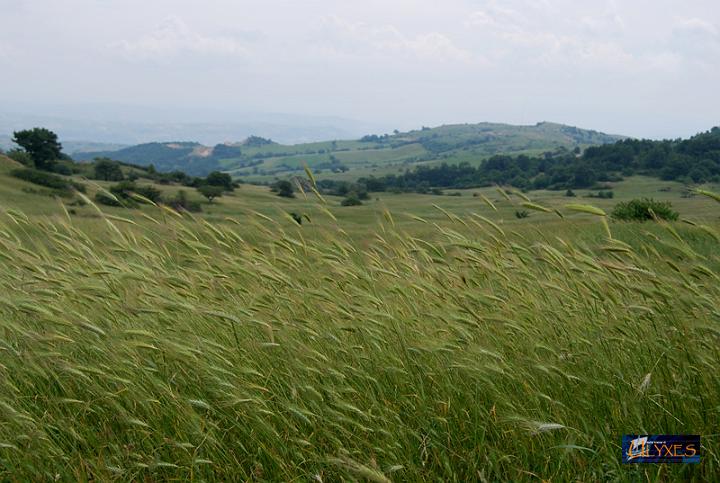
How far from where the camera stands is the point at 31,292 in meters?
3.34

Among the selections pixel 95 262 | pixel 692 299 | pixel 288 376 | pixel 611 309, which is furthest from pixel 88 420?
pixel 692 299

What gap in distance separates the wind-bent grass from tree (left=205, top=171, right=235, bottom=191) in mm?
59263

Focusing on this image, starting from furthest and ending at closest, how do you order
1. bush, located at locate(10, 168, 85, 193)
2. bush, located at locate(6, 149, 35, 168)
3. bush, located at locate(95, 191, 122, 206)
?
1. bush, located at locate(6, 149, 35, 168)
2. bush, located at locate(10, 168, 85, 193)
3. bush, located at locate(95, 191, 122, 206)

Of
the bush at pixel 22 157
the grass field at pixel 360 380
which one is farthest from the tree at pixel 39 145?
the grass field at pixel 360 380

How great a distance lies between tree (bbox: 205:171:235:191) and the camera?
2435 inches

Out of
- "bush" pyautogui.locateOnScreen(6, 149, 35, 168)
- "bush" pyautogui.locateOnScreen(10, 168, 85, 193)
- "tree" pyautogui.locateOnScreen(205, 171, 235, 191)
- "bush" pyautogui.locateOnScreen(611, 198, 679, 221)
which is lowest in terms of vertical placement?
"tree" pyautogui.locateOnScreen(205, 171, 235, 191)

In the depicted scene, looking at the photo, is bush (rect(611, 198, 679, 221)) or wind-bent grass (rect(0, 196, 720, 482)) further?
bush (rect(611, 198, 679, 221))

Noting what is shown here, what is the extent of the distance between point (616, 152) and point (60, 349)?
12666cm

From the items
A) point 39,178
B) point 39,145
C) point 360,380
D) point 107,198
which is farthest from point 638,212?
point 39,145

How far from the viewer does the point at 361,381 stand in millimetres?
2768

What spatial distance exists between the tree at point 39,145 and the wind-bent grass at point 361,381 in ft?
176

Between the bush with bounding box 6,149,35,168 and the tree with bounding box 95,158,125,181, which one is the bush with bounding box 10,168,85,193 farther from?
the tree with bounding box 95,158,125,181

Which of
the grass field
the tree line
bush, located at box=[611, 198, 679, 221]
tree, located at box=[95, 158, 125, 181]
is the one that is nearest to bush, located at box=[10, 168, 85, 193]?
tree, located at box=[95, 158, 125, 181]

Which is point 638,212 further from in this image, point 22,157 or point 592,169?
point 592,169
